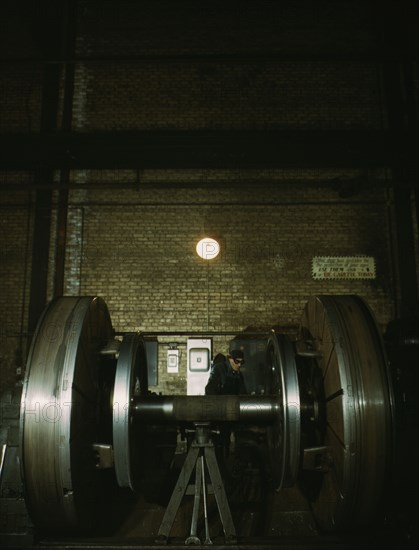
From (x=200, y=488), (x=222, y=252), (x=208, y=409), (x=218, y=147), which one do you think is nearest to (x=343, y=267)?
(x=222, y=252)

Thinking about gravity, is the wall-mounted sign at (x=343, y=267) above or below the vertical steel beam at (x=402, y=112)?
below

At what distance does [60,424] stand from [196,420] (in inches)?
45.3

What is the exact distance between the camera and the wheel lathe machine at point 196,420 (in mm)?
3164

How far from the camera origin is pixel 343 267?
7.24 metres

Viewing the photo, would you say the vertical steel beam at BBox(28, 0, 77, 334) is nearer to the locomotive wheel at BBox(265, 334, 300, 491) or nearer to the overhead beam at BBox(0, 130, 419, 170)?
the overhead beam at BBox(0, 130, 419, 170)

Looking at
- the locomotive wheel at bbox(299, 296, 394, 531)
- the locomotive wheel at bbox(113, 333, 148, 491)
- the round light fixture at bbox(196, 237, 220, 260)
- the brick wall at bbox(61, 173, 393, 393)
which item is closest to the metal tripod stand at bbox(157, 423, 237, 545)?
the locomotive wheel at bbox(113, 333, 148, 491)

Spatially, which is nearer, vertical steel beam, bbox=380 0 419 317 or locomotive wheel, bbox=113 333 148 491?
locomotive wheel, bbox=113 333 148 491

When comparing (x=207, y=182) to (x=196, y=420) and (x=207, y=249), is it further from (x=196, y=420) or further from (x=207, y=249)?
(x=196, y=420)

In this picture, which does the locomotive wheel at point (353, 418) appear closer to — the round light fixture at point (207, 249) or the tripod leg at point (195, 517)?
the tripod leg at point (195, 517)

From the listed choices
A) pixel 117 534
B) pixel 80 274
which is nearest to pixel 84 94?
pixel 80 274

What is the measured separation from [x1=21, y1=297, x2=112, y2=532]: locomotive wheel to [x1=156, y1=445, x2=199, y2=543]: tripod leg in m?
0.60

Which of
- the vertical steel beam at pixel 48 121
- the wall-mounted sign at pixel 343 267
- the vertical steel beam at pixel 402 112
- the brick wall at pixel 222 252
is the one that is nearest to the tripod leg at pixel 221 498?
the brick wall at pixel 222 252

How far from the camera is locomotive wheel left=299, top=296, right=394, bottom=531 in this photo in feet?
10.4

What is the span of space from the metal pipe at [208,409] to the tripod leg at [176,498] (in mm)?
280
